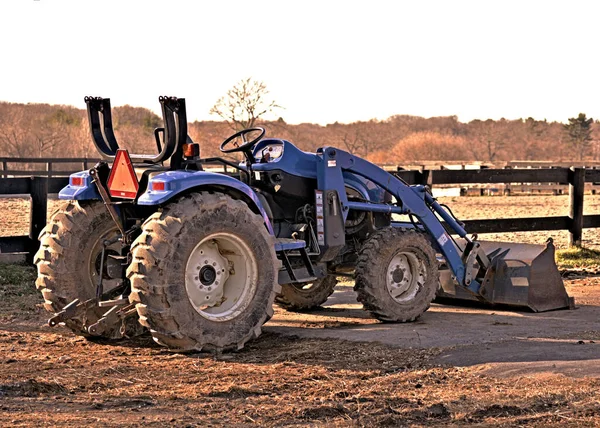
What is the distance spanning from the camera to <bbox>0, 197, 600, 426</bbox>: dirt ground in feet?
17.0

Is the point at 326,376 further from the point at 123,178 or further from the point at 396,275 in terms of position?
the point at 396,275

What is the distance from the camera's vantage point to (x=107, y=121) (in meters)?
7.72

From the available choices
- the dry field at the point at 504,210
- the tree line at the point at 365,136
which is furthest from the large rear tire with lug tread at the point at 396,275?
the tree line at the point at 365,136

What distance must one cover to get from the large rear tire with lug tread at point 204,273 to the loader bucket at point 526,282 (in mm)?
2974

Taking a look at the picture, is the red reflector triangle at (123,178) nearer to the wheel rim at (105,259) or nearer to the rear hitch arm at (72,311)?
the wheel rim at (105,259)

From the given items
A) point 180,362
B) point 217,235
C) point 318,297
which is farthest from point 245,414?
point 318,297

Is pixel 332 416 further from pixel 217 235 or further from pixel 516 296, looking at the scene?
pixel 516 296

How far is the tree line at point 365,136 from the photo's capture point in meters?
51.2

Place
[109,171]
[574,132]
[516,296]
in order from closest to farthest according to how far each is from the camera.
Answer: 1. [109,171]
2. [516,296]
3. [574,132]

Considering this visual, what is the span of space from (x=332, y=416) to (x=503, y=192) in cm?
2953

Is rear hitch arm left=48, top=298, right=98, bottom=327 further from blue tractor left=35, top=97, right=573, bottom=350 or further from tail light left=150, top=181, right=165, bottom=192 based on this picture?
tail light left=150, top=181, right=165, bottom=192

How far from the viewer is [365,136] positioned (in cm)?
8456

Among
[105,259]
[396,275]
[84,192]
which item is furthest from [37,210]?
[396,275]

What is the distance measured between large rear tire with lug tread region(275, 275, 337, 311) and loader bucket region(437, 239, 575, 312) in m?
1.46
